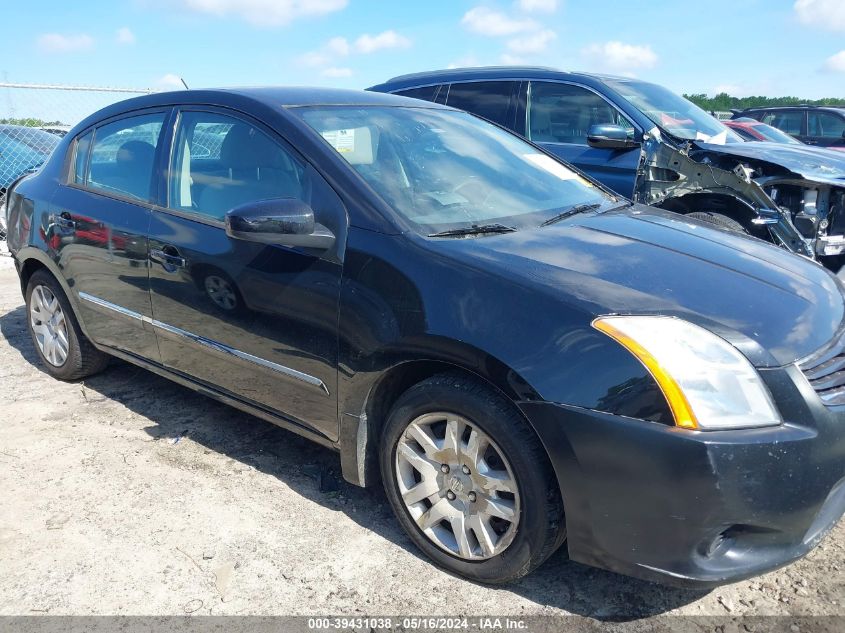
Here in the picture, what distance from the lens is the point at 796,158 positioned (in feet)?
19.5

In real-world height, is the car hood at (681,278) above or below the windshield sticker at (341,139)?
below

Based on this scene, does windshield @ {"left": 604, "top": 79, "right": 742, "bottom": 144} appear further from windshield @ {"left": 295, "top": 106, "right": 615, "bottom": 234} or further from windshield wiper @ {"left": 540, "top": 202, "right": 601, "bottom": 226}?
windshield wiper @ {"left": 540, "top": 202, "right": 601, "bottom": 226}

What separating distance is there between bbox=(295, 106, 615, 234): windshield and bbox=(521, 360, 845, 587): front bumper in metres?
1.00

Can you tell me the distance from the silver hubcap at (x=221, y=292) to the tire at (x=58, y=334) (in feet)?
5.03

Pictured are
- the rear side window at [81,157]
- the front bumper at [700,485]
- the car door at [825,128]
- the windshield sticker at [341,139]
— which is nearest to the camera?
the front bumper at [700,485]

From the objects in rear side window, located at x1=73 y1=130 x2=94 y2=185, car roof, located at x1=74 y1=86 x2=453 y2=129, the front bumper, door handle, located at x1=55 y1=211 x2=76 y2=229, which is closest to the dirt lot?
the front bumper

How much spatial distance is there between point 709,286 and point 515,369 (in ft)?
2.41

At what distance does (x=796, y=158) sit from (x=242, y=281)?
16.3 feet

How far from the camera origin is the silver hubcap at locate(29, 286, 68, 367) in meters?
4.34

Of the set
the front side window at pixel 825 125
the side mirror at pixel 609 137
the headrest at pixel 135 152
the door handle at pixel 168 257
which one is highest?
the front side window at pixel 825 125

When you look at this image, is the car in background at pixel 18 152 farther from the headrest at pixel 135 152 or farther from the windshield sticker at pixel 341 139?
the windshield sticker at pixel 341 139

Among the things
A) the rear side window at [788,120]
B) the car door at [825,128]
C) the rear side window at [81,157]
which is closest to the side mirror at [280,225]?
the rear side window at [81,157]

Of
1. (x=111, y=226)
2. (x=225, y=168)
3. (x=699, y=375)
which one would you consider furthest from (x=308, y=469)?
(x=699, y=375)

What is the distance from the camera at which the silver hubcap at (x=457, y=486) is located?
2369mm
